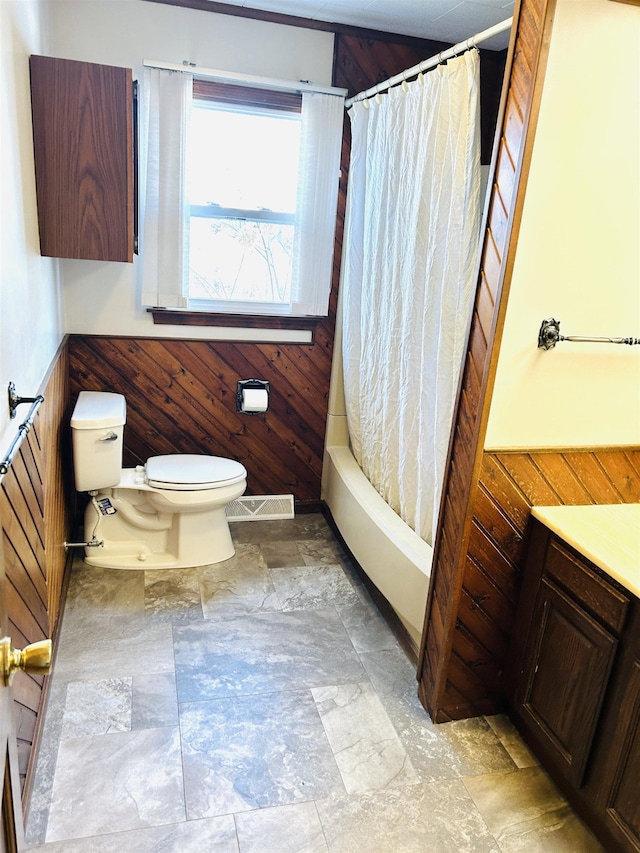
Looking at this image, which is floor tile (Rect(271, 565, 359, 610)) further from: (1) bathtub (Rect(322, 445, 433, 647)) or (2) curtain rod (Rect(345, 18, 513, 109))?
(2) curtain rod (Rect(345, 18, 513, 109))

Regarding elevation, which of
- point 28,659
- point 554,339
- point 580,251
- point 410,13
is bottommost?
point 28,659

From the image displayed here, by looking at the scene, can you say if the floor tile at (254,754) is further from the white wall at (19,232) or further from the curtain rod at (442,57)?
the curtain rod at (442,57)

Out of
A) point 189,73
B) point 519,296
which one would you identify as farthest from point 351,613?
point 189,73

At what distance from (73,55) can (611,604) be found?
2832 millimetres

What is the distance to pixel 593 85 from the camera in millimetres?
1569

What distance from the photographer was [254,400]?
307 cm

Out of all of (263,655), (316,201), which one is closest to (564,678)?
(263,655)

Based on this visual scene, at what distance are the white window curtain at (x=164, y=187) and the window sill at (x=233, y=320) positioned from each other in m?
0.06

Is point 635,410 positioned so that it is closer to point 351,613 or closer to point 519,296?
point 519,296

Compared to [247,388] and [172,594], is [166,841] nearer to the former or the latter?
[172,594]

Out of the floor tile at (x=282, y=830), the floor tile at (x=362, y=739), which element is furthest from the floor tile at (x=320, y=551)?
the floor tile at (x=282, y=830)

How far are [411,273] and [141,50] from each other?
152 centimetres

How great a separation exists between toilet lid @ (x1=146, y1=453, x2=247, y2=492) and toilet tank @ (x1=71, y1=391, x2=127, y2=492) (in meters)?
0.18

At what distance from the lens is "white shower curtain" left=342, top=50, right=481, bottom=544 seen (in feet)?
6.65
